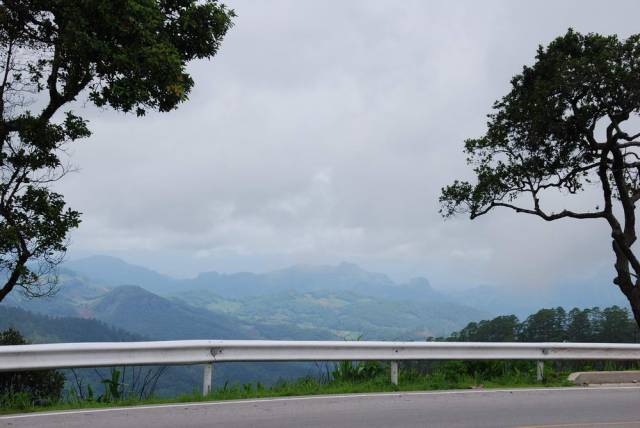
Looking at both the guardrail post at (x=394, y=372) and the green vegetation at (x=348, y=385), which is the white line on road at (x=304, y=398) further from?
the guardrail post at (x=394, y=372)

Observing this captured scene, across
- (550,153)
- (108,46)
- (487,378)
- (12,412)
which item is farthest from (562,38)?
(12,412)

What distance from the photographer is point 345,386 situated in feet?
34.9

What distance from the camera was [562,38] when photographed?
2056 cm

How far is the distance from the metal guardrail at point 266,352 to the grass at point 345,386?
34cm

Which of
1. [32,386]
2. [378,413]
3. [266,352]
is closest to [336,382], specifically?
[266,352]

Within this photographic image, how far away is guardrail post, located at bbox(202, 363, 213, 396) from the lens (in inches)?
356

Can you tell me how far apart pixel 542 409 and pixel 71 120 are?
1250 cm

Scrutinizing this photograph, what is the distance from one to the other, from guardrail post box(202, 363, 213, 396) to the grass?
92mm

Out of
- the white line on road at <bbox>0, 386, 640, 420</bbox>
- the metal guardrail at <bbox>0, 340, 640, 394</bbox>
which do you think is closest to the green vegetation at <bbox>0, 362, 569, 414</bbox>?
the white line on road at <bbox>0, 386, 640, 420</bbox>

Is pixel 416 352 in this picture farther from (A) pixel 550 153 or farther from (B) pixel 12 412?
(A) pixel 550 153

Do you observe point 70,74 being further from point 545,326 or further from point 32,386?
point 545,326

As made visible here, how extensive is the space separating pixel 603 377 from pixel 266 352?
286 inches

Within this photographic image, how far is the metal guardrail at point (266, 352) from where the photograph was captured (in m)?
7.88

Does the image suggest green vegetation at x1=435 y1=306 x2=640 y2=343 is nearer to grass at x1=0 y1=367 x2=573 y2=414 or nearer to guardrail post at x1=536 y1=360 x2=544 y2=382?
guardrail post at x1=536 y1=360 x2=544 y2=382
